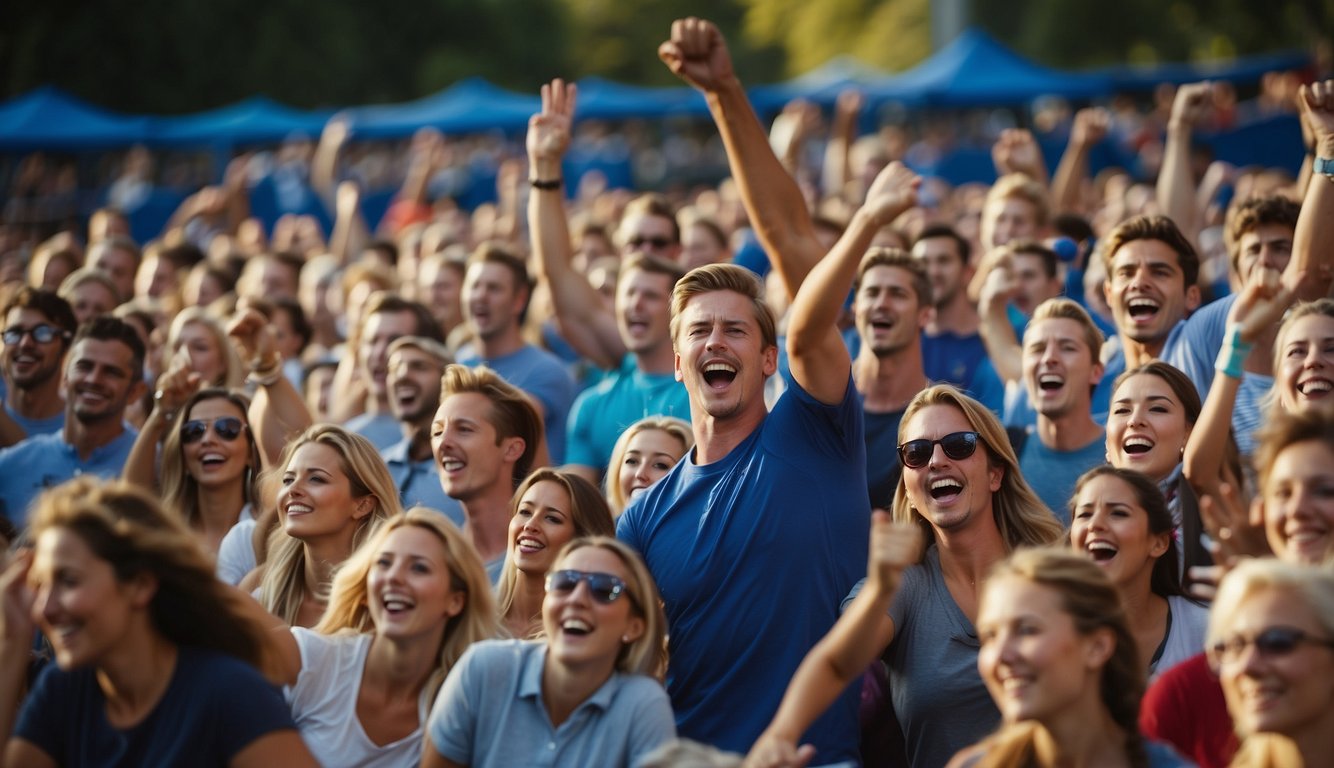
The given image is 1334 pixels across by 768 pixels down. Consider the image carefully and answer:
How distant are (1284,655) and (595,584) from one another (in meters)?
1.78

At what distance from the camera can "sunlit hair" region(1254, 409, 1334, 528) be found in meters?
3.97

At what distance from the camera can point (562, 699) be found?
4.36 metres

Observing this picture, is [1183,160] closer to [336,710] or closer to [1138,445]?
[1138,445]

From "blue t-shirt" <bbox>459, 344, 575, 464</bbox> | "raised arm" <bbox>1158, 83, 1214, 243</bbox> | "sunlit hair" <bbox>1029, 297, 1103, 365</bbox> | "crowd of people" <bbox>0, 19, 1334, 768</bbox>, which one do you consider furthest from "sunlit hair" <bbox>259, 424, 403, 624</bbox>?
"raised arm" <bbox>1158, 83, 1214, 243</bbox>

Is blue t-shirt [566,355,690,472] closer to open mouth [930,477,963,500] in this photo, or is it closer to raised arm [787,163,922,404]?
open mouth [930,477,963,500]

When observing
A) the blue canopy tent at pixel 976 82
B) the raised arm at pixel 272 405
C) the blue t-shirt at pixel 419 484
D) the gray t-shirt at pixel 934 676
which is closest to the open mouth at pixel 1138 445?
the gray t-shirt at pixel 934 676

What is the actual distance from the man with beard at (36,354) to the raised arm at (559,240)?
2413mm

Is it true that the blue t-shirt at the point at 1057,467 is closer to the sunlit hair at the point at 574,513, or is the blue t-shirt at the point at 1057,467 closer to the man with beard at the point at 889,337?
the man with beard at the point at 889,337

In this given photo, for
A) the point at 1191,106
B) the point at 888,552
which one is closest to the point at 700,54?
the point at 888,552

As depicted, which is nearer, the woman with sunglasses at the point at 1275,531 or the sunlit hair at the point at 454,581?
the woman with sunglasses at the point at 1275,531

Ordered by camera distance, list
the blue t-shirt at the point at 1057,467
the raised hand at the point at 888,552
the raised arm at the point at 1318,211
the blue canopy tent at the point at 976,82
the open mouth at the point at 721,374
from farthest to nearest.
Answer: the blue canopy tent at the point at 976,82 < the blue t-shirt at the point at 1057,467 < the raised arm at the point at 1318,211 < the open mouth at the point at 721,374 < the raised hand at the point at 888,552

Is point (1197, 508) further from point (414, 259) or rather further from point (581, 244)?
point (414, 259)

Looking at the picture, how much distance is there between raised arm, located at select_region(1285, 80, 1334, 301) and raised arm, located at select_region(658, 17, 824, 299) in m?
2.20

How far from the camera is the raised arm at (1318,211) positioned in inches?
229
